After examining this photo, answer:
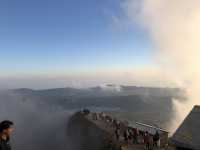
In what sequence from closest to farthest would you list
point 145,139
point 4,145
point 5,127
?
1. point 4,145
2. point 5,127
3. point 145,139

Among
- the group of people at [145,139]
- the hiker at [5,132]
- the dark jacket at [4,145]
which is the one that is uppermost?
the hiker at [5,132]

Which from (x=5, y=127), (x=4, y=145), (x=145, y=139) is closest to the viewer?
(x=4, y=145)

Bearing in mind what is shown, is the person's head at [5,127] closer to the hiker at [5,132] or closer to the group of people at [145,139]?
the hiker at [5,132]

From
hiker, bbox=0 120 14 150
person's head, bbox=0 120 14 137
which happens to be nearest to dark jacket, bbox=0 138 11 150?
hiker, bbox=0 120 14 150

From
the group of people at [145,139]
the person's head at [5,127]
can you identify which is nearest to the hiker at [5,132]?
the person's head at [5,127]

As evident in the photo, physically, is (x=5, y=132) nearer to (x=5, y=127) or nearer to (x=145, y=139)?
(x=5, y=127)

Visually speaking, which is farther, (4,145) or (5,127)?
(5,127)

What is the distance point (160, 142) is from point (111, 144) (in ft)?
21.7

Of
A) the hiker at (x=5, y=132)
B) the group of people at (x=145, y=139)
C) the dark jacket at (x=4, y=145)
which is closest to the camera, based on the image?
the dark jacket at (x=4, y=145)

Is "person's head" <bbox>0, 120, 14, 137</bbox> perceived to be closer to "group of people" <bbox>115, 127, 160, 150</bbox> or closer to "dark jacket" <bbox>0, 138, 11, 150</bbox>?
"dark jacket" <bbox>0, 138, 11, 150</bbox>

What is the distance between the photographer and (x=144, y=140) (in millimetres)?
35094

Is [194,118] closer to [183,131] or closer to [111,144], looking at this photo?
[183,131]

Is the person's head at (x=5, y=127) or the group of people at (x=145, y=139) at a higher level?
the person's head at (x=5, y=127)

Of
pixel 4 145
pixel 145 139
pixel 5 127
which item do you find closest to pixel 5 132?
pixel 5 127
